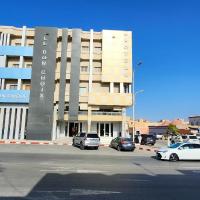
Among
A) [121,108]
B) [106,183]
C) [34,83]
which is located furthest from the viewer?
[121,108]

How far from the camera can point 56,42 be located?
167ft

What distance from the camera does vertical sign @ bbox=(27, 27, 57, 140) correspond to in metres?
47.8

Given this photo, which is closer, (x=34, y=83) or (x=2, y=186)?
(x=2, y=186)

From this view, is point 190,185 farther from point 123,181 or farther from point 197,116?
point 197,116

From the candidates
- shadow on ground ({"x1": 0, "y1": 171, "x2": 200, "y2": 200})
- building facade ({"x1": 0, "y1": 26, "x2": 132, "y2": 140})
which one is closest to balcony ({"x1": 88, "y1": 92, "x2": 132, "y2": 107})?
building facade ({"x1": 0, "y1": 26, "x2": 132, "y2": 140})

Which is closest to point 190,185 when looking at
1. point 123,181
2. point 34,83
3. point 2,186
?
point 123,181

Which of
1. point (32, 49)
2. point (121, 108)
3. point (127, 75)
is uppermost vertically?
point (32, 49)

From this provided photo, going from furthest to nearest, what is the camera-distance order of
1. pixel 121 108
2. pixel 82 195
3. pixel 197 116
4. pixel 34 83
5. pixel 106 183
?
pixel 197 116 < pixel 121 108 < pixel 34 83 < pixel 106 183 < pixel 82 195

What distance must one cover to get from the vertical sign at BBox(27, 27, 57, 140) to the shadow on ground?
33.6m

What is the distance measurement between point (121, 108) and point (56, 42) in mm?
14607

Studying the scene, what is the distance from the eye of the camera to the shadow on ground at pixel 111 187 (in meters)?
10.1

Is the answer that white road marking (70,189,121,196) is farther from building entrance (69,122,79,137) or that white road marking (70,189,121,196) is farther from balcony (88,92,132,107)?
building entrance (69,122,79,137)

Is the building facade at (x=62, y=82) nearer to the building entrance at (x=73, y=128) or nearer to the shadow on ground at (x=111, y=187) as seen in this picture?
the building entrance at (x=73, y=128)

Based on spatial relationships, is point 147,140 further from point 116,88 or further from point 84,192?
point 84,192
